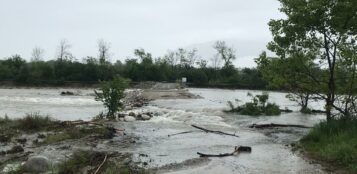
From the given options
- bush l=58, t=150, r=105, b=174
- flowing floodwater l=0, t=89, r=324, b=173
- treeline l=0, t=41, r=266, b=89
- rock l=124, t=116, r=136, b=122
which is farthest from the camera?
treeline l=0, t=41, r=266, b=89

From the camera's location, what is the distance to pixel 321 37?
1878 cm

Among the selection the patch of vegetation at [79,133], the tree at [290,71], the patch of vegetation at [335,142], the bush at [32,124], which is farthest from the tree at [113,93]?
the patch of vegetation at [335,142]

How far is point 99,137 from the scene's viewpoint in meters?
18.7

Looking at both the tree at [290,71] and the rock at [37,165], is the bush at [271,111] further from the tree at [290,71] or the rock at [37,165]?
the rock at [37,165]

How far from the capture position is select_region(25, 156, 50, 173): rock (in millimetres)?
11898

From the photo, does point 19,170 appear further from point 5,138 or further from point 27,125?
point 27,125

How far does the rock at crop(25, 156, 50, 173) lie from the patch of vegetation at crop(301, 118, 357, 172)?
7986 millimetres

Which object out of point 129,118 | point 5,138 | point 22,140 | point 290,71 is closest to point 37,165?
point 22,140

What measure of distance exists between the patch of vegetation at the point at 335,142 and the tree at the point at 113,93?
11.4m

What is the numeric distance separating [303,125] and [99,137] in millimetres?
12369

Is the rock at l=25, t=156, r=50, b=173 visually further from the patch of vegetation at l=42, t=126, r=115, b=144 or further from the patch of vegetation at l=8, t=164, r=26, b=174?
the patch of vegetation at l=42, t=126, r=115, b=144

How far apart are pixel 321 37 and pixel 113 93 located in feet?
39.0

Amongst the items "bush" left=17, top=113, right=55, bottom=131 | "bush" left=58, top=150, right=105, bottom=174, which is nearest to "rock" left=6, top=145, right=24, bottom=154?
"bush" left=58, top=150, right=105, bottom=174

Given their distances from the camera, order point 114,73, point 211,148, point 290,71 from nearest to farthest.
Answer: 1. point 211,148
2. point 290,71
3. point 114,73
